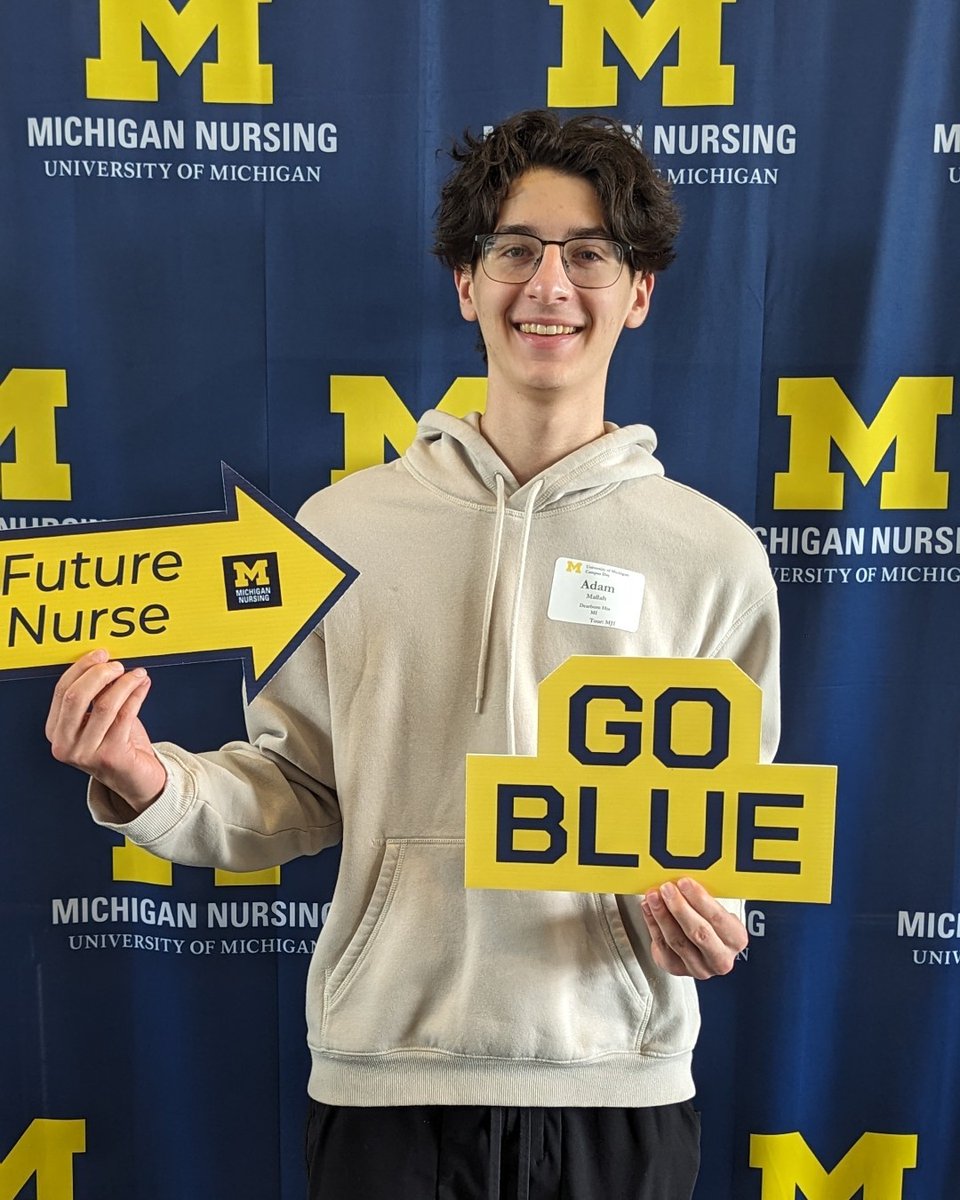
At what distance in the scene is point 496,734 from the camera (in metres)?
1.10

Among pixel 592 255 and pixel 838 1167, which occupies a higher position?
pixel 592 255

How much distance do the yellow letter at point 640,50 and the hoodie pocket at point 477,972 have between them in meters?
1.05

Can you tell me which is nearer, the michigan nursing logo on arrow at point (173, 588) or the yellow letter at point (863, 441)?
the michigan nursing logo on arrow at point (173, 588)

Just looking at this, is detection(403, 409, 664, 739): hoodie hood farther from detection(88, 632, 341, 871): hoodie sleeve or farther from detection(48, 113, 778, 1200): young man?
detection(88, 632, 341, 871): hoodie sleeve

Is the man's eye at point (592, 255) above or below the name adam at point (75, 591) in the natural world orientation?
above

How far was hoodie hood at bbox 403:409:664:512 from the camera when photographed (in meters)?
1.14

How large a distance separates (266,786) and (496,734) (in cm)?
26

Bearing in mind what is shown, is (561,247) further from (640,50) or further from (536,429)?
(640,50)

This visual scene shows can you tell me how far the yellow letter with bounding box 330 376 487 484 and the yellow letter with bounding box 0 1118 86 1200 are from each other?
109 centimetres

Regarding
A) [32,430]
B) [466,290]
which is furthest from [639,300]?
[32,430]

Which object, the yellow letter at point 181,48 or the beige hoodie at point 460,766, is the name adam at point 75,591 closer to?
the beige hoodie at point 460,766

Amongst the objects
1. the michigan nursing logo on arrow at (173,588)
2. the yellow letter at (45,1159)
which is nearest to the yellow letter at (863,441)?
the michigan nursing logo on arrow at (173,588)

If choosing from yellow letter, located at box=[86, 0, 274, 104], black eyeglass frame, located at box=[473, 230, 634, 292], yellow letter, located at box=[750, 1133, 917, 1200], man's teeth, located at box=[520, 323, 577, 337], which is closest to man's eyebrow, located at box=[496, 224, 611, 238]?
black eyeglass frame, located at box=[473, 230, 634, 292]

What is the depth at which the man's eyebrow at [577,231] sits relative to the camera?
1.13 meters
